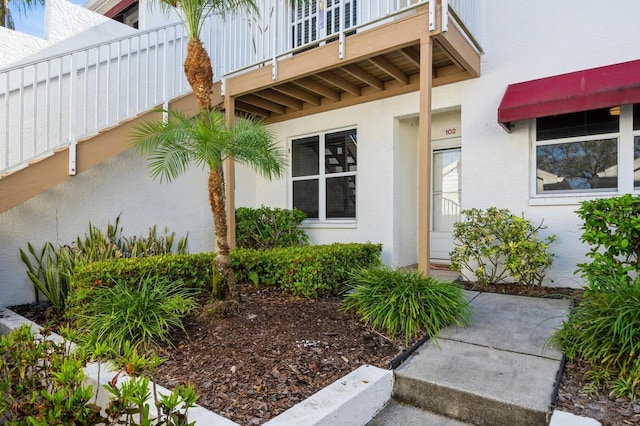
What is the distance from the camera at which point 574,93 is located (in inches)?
171

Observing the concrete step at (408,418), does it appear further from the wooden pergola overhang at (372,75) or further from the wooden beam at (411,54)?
the wooden beam at (411,54)

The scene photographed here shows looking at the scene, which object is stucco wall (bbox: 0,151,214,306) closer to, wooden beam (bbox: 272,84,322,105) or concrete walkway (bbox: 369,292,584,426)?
wooden beam (bbox: 272,84,322,105)

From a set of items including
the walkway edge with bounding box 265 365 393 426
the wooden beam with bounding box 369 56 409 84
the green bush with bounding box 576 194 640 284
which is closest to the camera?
the walkway edge with bounding box 265 365 393 426

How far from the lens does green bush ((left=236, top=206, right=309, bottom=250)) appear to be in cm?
664

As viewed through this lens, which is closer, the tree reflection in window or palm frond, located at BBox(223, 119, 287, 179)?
palm frond, located at BBox(223, 119, 287, 179)

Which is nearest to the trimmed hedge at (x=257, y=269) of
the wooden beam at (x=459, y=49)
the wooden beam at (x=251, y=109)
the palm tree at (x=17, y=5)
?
the wooden beam at (x=459, y=49)

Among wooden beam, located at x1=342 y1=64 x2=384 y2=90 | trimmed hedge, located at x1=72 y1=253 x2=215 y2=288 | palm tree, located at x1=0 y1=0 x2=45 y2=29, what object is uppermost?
palm tree, located at x1=0 y1=0 x2=45 y2=29

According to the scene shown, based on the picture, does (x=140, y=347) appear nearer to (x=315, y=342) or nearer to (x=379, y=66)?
(x=315, y=342)

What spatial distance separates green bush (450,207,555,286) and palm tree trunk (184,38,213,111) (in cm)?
374

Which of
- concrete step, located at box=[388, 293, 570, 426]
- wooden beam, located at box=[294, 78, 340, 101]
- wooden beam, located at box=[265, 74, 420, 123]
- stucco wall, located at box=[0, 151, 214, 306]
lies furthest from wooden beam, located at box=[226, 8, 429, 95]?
concrete step, located at box=[388, 293, 570, 426]

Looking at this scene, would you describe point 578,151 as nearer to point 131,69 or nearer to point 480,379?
point 480,379

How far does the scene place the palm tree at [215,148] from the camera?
3.41 metres

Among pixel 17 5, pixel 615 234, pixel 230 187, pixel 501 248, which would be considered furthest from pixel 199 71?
pixel 17 5

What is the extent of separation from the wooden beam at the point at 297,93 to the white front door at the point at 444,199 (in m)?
2.42
